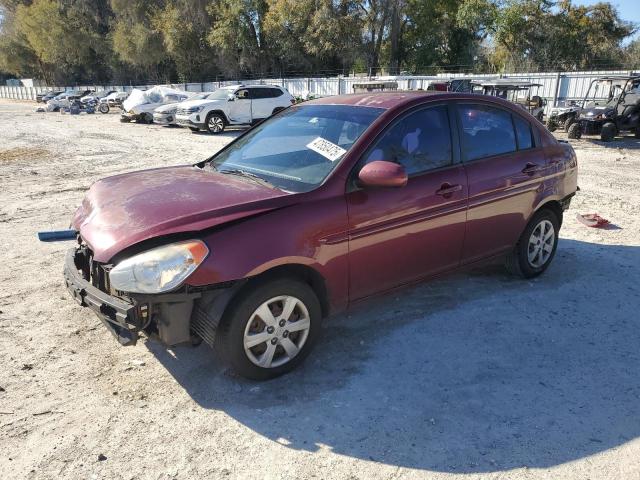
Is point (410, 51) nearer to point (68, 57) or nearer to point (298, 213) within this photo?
point (298, 213)

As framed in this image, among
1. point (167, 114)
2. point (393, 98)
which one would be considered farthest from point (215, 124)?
point (393, 98)

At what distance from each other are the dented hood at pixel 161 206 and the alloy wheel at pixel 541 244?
279 cm

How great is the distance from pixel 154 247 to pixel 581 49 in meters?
37.8

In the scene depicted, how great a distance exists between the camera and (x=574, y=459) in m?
2.71

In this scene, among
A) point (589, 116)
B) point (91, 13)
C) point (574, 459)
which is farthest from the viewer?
point (91, 13)

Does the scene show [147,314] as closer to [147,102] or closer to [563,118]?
[563,118]

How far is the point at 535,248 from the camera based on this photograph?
16.3 feet

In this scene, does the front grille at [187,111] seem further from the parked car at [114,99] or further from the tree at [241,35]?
the tree at [241,35]

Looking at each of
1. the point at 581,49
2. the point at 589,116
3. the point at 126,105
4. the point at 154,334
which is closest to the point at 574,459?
the point at 154,334

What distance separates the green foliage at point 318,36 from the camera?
33.7 meters

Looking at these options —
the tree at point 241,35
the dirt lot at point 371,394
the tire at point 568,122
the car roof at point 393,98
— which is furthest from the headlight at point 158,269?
the tree at point 241,35

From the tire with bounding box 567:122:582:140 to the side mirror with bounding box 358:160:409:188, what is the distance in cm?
1632

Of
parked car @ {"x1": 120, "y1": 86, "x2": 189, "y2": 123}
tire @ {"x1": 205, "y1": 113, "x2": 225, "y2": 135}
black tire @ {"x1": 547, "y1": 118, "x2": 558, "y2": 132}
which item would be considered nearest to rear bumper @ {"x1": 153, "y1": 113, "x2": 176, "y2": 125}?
parked car @ {"x1": 120, "y1": 86, "x2": 189, "y2": 123}

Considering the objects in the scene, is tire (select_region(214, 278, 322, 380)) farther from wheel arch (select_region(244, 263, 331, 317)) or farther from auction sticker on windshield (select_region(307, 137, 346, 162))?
auction sticker on windshield (select_region(307, 137, 346, 162))
